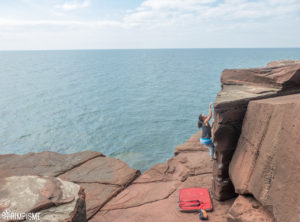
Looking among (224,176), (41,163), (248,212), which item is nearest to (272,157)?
(248,212)

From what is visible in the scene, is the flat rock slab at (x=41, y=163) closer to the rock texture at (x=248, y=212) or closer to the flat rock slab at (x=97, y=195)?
the flat rock slab at (x=97, y=195)

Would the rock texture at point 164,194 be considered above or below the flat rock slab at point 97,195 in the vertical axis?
above

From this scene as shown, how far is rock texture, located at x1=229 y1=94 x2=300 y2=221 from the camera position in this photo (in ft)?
14.5

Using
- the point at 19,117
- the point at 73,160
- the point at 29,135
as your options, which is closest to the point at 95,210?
the point at 73,160

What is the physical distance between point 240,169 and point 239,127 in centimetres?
127

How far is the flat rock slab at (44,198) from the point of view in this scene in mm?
5426

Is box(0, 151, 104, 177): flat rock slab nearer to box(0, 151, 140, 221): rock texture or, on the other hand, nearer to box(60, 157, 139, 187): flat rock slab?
box(0, 151, 140, 221): rock texture

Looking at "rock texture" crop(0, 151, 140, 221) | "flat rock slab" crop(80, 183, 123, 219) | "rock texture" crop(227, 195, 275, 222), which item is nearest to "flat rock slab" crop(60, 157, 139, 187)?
"rock texture" crop(0, 151, 140, 221)

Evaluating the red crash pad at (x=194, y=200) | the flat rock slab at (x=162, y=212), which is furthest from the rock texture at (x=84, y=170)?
the red crash pad at (x=194, y=200)

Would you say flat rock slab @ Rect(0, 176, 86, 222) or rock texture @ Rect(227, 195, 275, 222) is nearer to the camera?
rock texture @ Rect(227, 195, 275, 222)

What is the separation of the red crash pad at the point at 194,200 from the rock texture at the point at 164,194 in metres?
0.19

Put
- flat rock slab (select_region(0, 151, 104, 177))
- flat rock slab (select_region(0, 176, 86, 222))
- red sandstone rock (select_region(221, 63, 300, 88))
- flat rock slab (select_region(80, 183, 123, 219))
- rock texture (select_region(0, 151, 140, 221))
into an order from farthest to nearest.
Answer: flat rock slab (select_region(0, 151, 104, 177)) → rock texture (select_region(0, 151, 140, 221)) → flat rock slab (select_region(80, 183, 123, 219)) → red sandstone rock (select_region(221, 63, 300, 88)) → flat rock slab (select_region(0, 176, 86, 222))

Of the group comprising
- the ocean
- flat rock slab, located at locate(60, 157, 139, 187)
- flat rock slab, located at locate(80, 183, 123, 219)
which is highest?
flat rock slab, located at locate(60, 157, 139, 187)

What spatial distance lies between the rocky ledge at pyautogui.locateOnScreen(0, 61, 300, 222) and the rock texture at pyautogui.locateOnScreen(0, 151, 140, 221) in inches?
1.7
